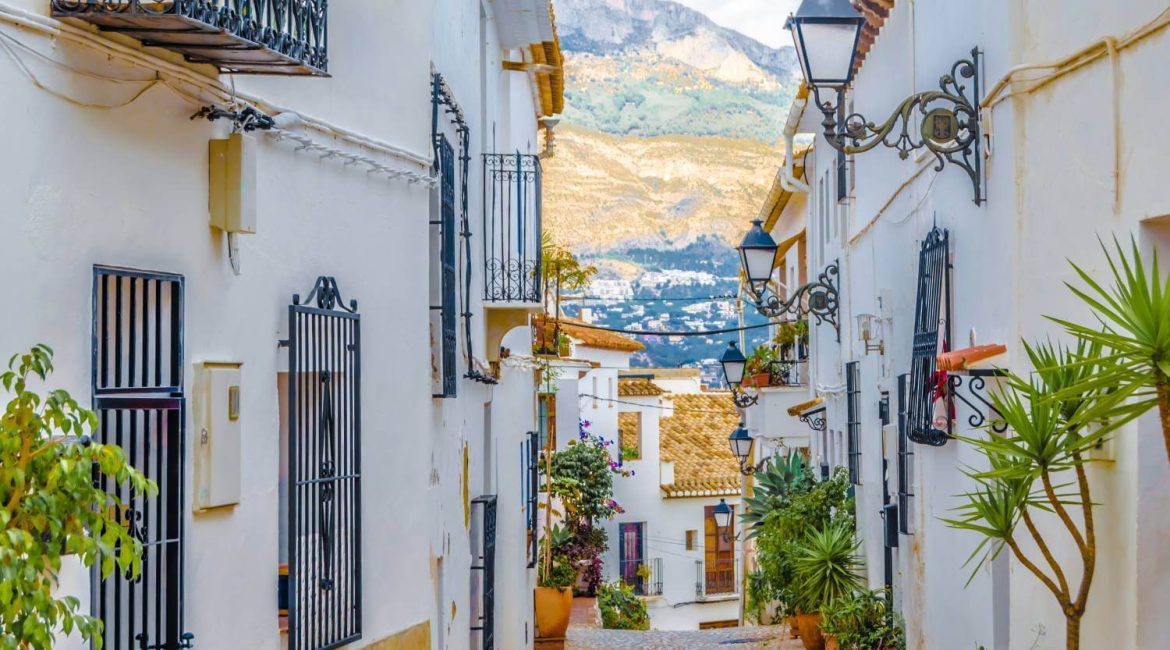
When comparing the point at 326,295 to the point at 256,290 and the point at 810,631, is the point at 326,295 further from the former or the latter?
the point at 810,631

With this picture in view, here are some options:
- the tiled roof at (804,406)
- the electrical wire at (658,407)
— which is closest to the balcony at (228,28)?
the tiled roof at (804,406)

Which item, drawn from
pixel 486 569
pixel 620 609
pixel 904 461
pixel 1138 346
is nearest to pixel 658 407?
pixel 620 609

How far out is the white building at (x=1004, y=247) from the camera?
220 inches

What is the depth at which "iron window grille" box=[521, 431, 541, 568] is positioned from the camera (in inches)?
690

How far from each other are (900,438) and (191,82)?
303 inches

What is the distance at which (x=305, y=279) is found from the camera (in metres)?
7.32

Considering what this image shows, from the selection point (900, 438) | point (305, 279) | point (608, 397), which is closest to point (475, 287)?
point (900, 438)

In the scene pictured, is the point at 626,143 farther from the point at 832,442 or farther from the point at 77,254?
the point at 77,254

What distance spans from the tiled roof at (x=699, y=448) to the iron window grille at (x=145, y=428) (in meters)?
34.6

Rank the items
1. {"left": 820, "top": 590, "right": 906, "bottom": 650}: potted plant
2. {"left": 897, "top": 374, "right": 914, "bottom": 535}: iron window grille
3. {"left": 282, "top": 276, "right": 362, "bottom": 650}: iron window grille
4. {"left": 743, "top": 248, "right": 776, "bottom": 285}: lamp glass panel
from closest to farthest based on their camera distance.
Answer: {"left": 282, "top": 276, "right": 362, "bottom": 650}: iron window grille < {"left": 897, "top": 374, "right": 914, "bottom": 535}: iron window grille < {"left": 820, "top": 590, "right": 906, "bottom": 650}: potted plant < {"left": 743, "top": 248, "right": 776, "bottom": 285}: lamp glass panel

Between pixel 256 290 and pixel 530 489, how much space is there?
Answer: 466 inches

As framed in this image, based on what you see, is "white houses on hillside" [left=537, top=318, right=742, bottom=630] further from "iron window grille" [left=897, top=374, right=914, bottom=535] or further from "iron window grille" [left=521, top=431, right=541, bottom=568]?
"iron window grille" [left=897, top=374, right=914, bottom=535]

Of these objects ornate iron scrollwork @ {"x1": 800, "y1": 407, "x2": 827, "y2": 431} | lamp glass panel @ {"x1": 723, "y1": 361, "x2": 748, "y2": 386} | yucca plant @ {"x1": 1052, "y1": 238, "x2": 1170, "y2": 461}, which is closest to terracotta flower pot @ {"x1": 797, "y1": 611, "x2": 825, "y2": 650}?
ornate iron scrollwork @ {"x1": 800, "y1": 407, "x2": 827, "y2": 431}

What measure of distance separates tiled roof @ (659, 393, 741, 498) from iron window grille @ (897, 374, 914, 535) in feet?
92.8
